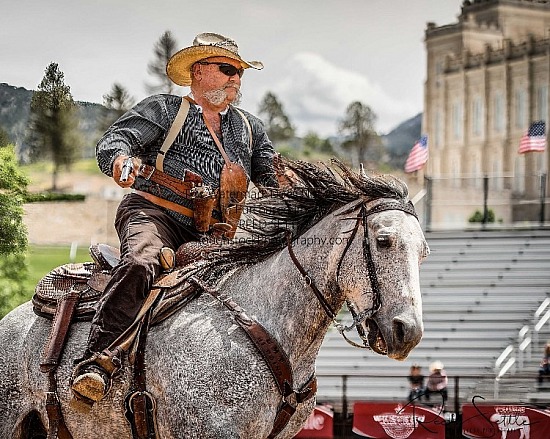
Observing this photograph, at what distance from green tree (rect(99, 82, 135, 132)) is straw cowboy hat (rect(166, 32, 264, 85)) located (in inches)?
82.6

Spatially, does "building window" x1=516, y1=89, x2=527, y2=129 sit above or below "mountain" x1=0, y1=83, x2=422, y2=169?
above

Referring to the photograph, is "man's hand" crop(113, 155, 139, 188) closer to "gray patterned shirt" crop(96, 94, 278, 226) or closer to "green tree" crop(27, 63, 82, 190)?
"gray patterned shirt" crop(96, 94, 278, 226)

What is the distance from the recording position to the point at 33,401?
17.1ft

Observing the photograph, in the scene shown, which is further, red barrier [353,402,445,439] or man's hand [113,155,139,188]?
red barrier [353,402,445,439]

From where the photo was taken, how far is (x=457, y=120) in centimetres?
7550

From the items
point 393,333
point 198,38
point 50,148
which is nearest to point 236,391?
point 393,333

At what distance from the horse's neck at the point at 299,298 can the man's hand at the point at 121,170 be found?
0.70 meters

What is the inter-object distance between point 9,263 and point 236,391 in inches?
251

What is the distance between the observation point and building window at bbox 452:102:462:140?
243ft

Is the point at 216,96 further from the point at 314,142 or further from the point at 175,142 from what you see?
the point at 314,142

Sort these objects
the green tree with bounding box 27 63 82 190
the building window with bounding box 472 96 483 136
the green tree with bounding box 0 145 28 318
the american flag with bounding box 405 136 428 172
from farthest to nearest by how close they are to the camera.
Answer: the building window with bounding box 472 96 483 136 < the american flag with bounding box 405 136 428 172 < the green tree with bounding box 0 145 28 318 < the green tree with bounding box 27 63 82 190

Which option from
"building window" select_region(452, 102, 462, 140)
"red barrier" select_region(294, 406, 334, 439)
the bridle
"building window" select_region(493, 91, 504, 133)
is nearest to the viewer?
the bridle

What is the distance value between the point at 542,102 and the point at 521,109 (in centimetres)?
346

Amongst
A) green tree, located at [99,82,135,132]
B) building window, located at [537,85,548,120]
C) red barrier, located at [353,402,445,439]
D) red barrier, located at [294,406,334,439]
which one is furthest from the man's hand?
building window, located at [537,85,548,120]
